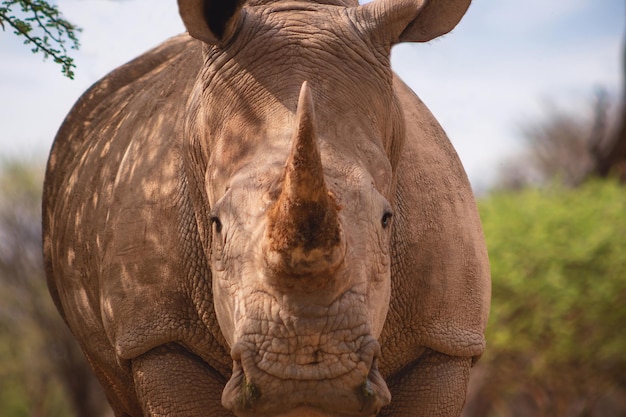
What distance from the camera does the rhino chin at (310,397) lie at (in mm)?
3586

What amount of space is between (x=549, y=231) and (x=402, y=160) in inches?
456

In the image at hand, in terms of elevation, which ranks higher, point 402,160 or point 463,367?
point 402,160

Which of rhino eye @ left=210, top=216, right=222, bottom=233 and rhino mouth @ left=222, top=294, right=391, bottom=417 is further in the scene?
rhino eye @ left=210, top=216, right=222, bottom=233

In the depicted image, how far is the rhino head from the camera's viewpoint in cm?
355

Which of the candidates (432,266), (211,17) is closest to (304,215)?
(211,17)

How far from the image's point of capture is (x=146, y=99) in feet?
19.5

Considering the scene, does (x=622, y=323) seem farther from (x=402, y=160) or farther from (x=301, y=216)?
(x=301, y=216)

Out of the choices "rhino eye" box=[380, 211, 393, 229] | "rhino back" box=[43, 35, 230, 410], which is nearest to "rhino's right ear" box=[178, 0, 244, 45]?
"rhino back" box=[43, 35, 230, 410]

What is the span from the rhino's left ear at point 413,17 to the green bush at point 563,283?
1148cm

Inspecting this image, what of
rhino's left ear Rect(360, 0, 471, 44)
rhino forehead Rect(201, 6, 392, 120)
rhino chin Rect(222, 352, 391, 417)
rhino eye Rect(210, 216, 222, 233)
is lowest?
Answer: rhino chin Rect(222, 352, 391, 417)

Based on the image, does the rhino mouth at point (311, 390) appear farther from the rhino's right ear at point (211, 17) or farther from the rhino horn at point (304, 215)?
the rhino's right ear at point (211, 17)

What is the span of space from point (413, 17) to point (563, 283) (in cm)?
1181

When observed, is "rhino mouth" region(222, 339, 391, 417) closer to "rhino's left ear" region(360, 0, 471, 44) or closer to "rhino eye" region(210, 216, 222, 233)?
"rhino eye" region(210, 216, 222, 233)

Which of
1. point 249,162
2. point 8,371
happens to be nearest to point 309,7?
point 249,162
